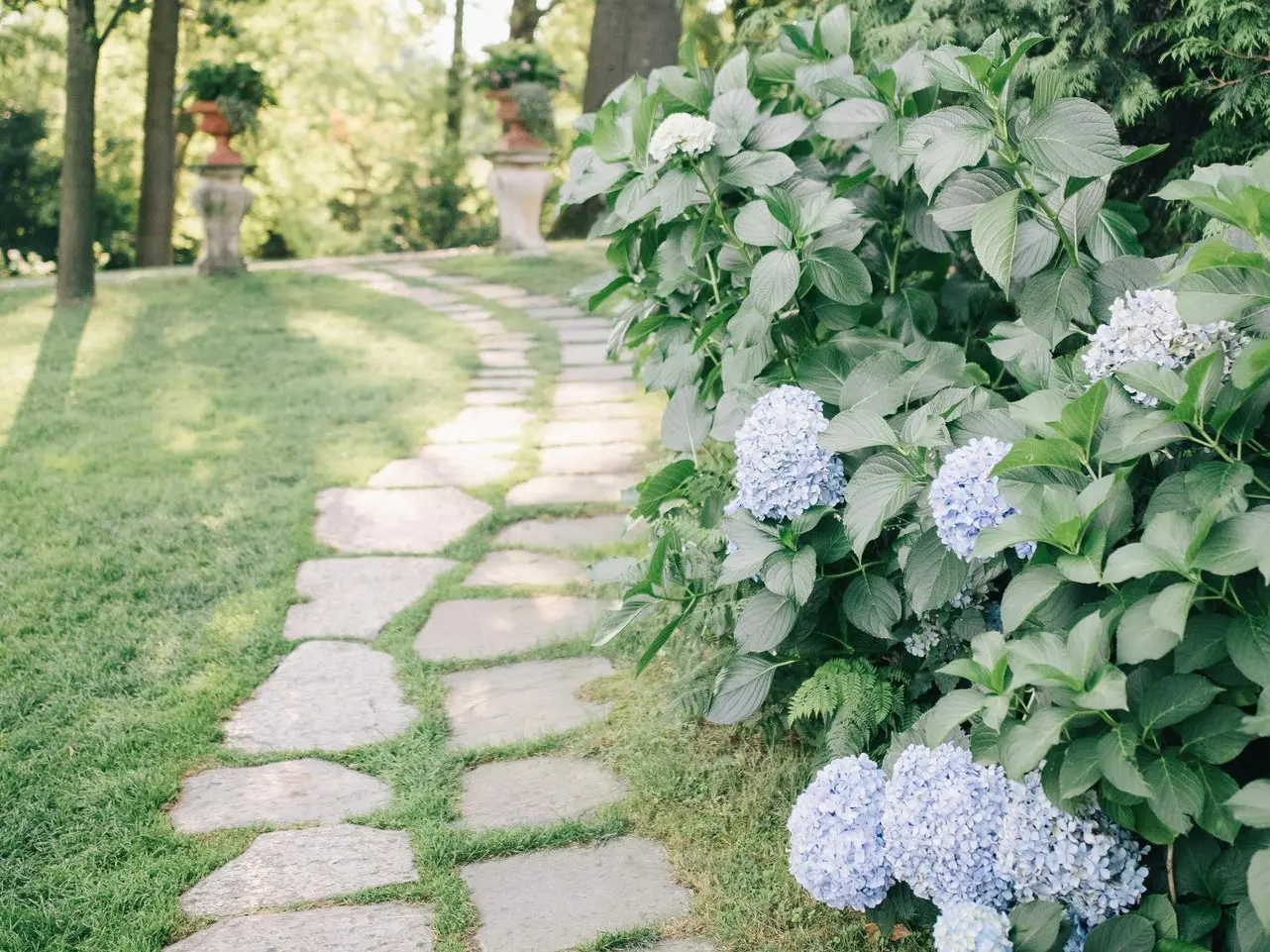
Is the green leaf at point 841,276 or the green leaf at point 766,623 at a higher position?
the green leaf at point 841,276

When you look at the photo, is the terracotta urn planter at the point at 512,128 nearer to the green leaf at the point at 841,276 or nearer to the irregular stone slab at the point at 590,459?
the irregular stone slab at the point at 590,459

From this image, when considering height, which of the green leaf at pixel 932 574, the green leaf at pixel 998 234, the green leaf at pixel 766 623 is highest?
the green leaf at pixel 998 234

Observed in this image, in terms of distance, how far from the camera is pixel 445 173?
14.1 meters

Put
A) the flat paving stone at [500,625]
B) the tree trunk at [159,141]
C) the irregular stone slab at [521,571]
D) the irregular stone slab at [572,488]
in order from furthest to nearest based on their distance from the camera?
the tree trunk at [159,141] → the irregular stone slab at [572,488] → the irregular stone slab at [521,571] → the flat paving stone at [500,625]

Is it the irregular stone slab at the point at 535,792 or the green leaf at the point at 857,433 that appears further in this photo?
the irregular stone slab at the point at 535,792

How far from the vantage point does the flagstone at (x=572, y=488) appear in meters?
4.04

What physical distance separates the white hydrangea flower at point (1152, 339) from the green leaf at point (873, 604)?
50 centimetres

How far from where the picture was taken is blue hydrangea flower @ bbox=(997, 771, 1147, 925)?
1.54 m

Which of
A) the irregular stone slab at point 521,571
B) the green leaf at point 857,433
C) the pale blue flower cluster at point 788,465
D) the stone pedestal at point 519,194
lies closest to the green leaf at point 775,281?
the pale blue flower cluster at point 788,465

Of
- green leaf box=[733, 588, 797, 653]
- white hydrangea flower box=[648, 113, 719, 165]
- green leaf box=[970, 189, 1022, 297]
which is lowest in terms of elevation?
green leaf box=[733, 588, 797, 653]

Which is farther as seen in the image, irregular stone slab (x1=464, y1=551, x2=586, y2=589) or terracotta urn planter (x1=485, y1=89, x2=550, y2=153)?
terracotta urn planter (x1=485, y1=89, x2=550, y2=153)

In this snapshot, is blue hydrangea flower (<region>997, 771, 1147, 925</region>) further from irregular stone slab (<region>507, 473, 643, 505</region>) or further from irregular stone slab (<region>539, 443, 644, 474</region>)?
irregular stone slab (<region>539, 443, 644, 474</region>)

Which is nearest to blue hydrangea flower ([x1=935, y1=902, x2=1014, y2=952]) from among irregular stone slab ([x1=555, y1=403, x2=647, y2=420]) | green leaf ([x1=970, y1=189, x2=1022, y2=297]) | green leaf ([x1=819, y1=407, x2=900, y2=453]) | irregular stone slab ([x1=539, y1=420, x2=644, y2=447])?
green leaf ([x1=819, y1=407, x2=900, y2=453])

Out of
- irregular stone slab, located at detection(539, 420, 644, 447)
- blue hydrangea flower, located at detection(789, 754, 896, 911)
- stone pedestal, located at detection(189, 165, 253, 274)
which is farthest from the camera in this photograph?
stone pedestal, located at detection(189, 165, 253, 274)
